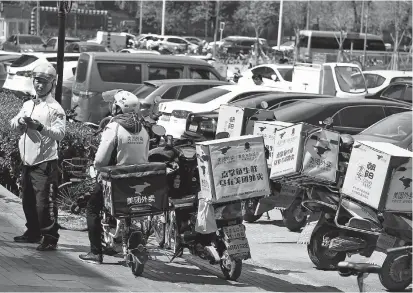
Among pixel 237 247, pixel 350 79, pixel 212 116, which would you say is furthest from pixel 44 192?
pixel 350 79

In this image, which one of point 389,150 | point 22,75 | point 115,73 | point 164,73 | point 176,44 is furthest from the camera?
point 176,44

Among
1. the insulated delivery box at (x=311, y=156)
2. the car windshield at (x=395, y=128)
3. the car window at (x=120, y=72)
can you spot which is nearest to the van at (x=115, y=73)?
the car window at (x=120, y=72)

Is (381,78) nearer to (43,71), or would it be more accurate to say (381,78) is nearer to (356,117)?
(356,117)

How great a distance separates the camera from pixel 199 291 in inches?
296

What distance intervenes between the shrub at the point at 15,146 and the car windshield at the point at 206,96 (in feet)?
17.2

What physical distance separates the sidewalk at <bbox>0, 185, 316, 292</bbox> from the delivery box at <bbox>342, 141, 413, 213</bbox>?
96 cm

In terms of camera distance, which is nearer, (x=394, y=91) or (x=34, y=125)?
(x=34, y=125)

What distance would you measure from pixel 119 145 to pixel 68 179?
10.9 ft

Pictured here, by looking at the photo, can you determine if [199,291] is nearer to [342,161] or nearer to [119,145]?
[119,145]

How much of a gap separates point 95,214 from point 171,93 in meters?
10.8

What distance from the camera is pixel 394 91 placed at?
24594 millimetres

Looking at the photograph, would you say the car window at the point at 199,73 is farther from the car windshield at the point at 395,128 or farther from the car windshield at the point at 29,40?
the car windshield at the point at 29,40

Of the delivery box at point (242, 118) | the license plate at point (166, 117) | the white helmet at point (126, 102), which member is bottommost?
the license plate at point (166, 117)

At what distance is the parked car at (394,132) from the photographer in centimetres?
1247
